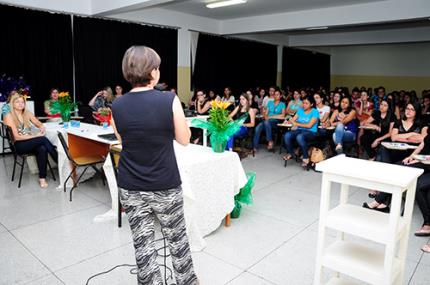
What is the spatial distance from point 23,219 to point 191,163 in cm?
185

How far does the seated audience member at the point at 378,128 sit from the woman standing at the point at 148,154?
13.4 feet

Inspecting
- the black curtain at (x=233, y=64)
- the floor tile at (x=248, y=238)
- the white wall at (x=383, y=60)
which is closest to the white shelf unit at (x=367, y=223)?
the floor tile at (x=248, y=238)

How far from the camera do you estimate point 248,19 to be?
895 centimetres

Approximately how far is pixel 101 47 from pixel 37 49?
1.28m

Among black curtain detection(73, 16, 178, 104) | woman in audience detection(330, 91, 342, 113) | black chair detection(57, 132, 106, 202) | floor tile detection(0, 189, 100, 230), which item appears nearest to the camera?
floor tile detection(0, 189, 100, 230)

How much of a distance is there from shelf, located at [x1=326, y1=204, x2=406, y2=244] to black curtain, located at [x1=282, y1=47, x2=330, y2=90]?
10.6 m

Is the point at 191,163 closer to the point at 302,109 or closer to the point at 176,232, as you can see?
the point at 176,232

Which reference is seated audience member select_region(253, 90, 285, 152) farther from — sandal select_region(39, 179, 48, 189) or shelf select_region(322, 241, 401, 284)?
shelf select_region(322, 241, 401, 284)

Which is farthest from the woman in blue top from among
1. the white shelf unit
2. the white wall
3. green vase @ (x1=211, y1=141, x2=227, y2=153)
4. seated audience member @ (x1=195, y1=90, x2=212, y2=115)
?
the white wall

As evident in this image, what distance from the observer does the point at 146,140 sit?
1.62 meters

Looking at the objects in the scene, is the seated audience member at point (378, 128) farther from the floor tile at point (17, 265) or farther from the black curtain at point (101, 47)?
the black curtain at point (101, 47)

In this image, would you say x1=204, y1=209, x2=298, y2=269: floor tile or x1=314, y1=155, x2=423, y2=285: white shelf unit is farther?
x1=204, y1=209, x2=298, y2=269: floor tile

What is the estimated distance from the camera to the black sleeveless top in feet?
5.21

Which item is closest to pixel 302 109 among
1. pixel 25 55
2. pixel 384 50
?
pixel 25 55
